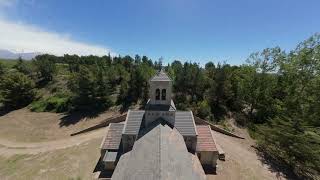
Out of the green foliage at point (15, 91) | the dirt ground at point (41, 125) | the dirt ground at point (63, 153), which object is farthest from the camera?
the green foliage at point (15, 91)

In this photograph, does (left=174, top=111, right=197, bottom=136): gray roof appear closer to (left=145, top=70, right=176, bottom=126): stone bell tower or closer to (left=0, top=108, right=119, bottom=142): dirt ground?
(left=145, top=70, right=176, bottom=126): stone bell tower

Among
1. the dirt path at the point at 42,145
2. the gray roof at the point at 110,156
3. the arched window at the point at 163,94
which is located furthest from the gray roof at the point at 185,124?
the dirt path at the point at 42,145

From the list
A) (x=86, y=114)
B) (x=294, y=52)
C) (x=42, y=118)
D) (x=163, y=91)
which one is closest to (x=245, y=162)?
(x=163, y=91)

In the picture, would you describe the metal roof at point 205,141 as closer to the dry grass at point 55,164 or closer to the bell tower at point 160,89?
the bell tower at point 160,89

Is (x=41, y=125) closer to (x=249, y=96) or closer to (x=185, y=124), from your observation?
(x=185, y=124)

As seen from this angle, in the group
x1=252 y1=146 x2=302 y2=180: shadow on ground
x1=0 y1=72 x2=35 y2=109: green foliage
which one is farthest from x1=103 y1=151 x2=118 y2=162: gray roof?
x1=0 y1=72 x2=35 y2=109: green foliage
